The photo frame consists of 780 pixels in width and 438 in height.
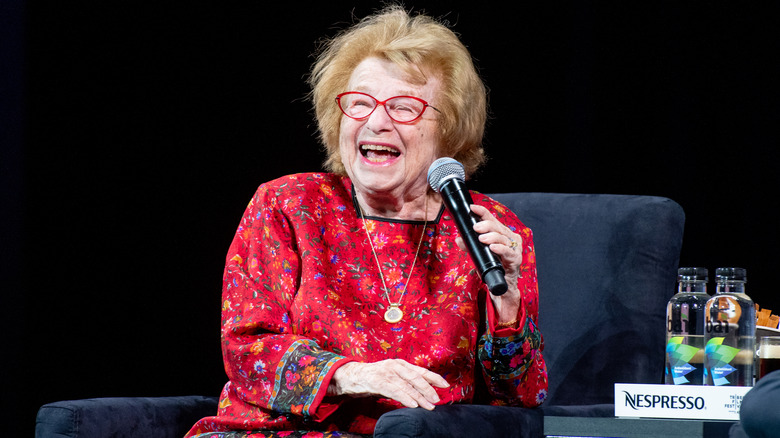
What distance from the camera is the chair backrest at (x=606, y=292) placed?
2.04 metres

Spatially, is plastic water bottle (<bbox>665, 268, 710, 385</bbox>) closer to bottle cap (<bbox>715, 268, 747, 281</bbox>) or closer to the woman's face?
bottle cap (<bbox>715, 268, 747, 281</bbox>)

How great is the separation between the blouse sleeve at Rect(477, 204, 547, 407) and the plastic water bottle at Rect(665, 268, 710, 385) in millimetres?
264

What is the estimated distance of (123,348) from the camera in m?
2.48

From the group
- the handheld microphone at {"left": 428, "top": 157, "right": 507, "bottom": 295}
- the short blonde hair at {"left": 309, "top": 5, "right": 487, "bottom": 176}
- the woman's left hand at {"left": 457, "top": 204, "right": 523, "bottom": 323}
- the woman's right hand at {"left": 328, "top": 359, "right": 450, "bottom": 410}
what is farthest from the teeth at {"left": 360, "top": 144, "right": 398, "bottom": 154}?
the woman's right hand at {"left": 328, "top": 359, "right": 450, "bottom": 410}

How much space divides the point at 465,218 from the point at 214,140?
58.3 inches

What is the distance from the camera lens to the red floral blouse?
5.14 ft

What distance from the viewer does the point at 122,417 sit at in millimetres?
1603

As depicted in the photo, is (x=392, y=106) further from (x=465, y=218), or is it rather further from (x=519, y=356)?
(x=519, y=356)

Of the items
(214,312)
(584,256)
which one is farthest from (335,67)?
(214,312)

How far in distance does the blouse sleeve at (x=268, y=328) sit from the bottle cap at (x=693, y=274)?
32.4 inches

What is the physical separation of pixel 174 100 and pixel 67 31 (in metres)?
0.38

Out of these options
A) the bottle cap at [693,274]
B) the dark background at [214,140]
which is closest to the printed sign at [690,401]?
the bottle cap at [693,274]

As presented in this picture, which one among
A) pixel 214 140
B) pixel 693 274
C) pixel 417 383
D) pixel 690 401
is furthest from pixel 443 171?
pixel 214 140

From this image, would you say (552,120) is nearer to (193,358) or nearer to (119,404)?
(193,358)
